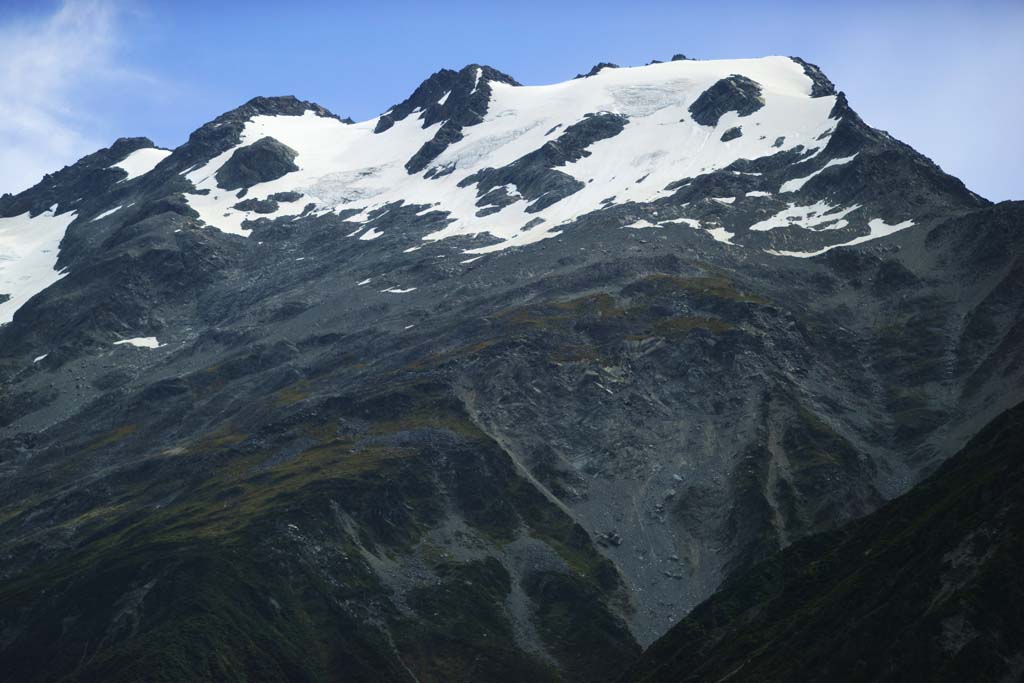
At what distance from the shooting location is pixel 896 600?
260ft

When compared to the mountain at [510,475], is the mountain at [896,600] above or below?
below

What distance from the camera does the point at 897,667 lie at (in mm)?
71688

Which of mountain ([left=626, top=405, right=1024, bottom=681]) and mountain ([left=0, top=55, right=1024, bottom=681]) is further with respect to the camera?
mountain ([left=0, top=55, right=1024, bottom=681])

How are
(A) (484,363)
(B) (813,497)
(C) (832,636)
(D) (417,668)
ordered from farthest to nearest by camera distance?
(A) (484,363) < (B) (813,497) < (D) (417,668) < (C) (832,636)

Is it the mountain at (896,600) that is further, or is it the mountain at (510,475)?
the mountain at (510,475)

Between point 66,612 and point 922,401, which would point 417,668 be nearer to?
point 66,612

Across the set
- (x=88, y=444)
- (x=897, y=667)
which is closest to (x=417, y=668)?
(x=897, y=667)

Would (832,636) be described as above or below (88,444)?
below

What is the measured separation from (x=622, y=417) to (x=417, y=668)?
2254 inches

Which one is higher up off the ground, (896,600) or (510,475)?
(510,475)

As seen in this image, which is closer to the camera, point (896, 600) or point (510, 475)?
point (896, 600)

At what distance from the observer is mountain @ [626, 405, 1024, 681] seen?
70.2 meters

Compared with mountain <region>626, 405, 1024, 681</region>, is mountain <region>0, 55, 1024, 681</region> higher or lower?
higher

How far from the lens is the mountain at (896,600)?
7025 centimetres
